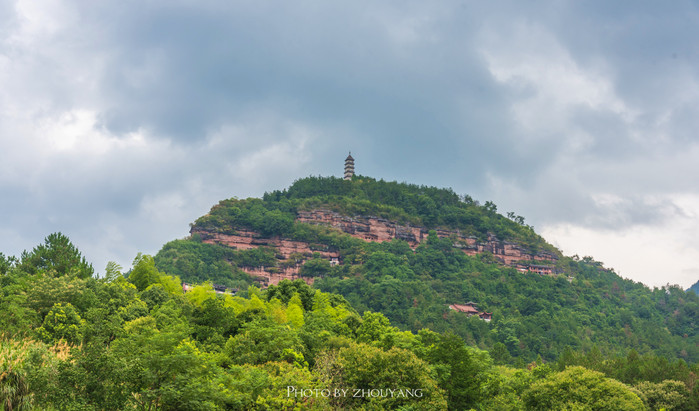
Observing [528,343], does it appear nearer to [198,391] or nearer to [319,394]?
[319,394]

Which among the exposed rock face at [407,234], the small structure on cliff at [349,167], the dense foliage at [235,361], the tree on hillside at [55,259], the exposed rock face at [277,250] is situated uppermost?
the small structure on cliff at [349,167]

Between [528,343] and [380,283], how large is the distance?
914 inches

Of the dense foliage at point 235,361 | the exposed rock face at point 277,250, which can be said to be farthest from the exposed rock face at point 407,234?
the dense foliage at point 235,361

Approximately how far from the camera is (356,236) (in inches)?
4749

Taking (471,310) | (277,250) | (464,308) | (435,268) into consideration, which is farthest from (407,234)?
(471,310)

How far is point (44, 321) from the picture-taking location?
110 ft

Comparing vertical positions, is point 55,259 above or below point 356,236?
below

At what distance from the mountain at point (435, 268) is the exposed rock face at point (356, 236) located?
196 mm

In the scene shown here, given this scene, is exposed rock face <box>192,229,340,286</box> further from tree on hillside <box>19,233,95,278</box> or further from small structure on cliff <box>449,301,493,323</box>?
tree on hillside <box>19,233,95,278</box>

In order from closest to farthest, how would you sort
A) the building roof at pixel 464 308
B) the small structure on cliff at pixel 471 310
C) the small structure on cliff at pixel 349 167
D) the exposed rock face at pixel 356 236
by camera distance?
1. the small structure on cliff at pixel 471 310
2. the building roof at pixel 464 308
3. the exposed rock face at pixel 356 236
4. the small structure on cliff at pixel 349 167

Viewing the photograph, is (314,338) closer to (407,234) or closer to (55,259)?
(55,259)

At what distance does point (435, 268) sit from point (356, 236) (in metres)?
16.1

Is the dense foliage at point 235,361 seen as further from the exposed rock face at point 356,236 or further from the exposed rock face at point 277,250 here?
the exposed rock face at point 356,236

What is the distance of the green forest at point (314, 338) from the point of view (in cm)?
2200
